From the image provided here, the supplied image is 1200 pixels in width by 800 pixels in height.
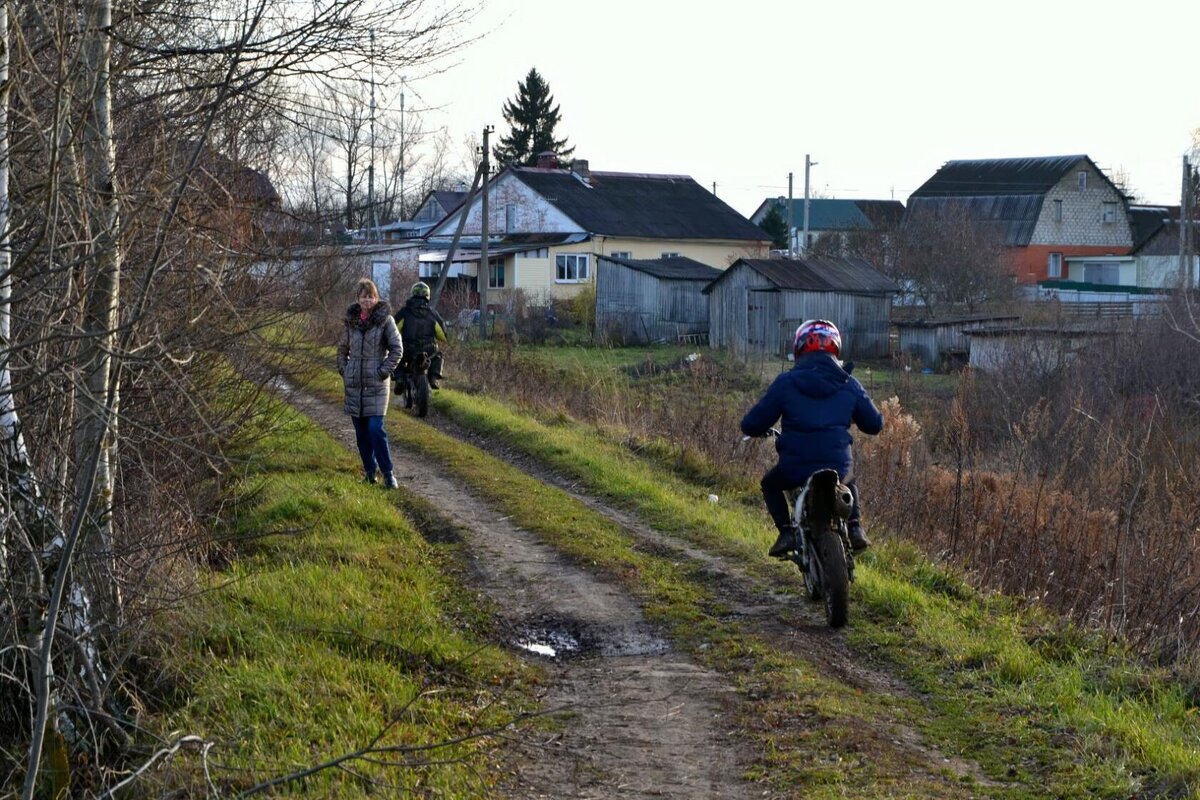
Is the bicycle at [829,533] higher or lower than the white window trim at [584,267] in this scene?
lower

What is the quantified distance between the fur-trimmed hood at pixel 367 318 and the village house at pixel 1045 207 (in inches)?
2554

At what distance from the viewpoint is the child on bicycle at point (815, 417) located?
7949 mm

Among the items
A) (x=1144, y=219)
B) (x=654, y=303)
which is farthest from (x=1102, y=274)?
(x=654, y=303)

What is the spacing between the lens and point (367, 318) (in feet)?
38.4

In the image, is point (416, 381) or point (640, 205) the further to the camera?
point (640, 205)

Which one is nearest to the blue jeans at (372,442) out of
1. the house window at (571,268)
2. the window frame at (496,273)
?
the house window at (571,268)

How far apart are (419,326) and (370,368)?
5.42 metres

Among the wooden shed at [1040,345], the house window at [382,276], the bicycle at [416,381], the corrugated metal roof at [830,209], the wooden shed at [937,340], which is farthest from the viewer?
the corrugated metal roof at [830,209]


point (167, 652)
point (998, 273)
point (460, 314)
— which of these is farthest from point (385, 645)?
point (998, 273)

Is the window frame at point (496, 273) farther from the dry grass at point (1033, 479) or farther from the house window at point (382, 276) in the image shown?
the dry grass at point (1033, 479)

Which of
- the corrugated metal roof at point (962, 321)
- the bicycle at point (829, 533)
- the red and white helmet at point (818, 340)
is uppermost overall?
the red and white helmet at point (818, 340)

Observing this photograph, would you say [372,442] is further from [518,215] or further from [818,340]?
[518,215]

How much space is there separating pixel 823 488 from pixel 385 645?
106 inches

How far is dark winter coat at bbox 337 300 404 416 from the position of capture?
37.8 feet
